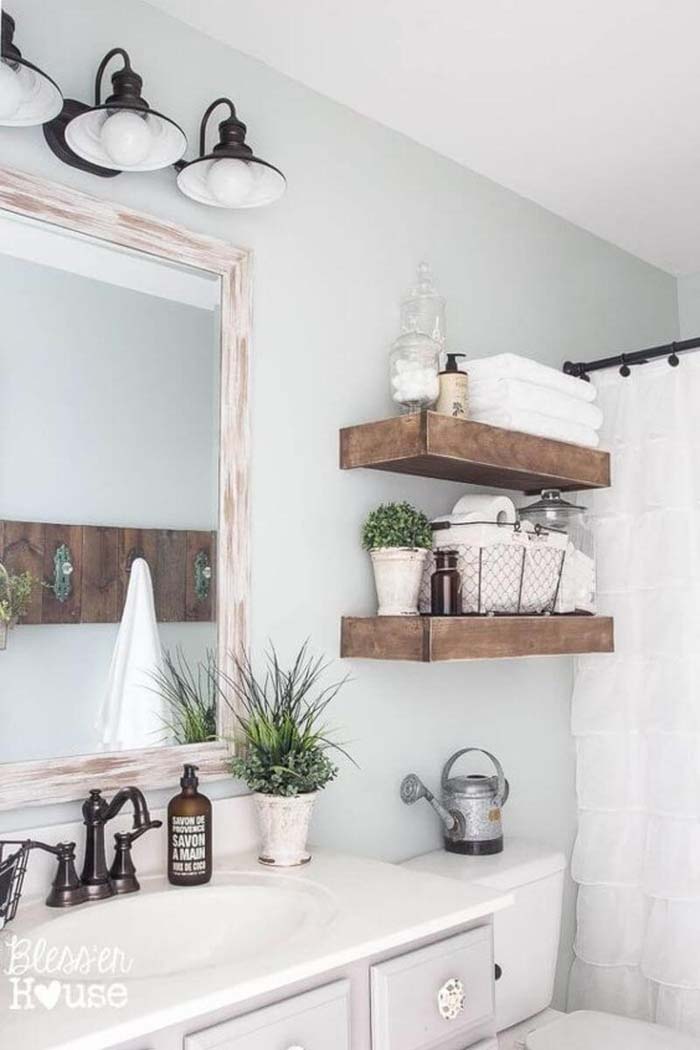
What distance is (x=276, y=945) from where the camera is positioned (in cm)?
130

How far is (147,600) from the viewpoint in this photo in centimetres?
173

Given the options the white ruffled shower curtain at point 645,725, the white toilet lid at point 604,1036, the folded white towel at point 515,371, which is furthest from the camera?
the white ruffled shower curtain at point 645,725

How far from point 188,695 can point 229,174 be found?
96 cm

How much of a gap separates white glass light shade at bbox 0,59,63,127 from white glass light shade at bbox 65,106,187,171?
58 millimetres

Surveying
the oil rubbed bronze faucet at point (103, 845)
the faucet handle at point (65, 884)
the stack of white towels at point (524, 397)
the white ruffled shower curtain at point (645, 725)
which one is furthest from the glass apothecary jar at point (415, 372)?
the faucet handle at point (65, 884)

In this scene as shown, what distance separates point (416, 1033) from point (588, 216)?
2.24 m

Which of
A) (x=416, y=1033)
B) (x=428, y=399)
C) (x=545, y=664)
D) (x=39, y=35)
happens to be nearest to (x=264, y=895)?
(x=416, y=1033)

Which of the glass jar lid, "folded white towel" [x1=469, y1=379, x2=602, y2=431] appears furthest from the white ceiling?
the glass jar lid

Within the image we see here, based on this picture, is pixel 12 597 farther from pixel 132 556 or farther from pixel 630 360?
pixel 630 360

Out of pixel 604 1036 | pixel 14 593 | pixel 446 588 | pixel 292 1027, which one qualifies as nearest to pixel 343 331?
pixel 446 588

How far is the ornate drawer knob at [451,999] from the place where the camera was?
145 centimetres

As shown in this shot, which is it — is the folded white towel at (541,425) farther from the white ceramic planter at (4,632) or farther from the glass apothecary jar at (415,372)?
the white ceramic planter at (4,632)

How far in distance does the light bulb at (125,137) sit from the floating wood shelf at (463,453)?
2.30 ft

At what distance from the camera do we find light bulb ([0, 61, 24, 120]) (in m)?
1.51
